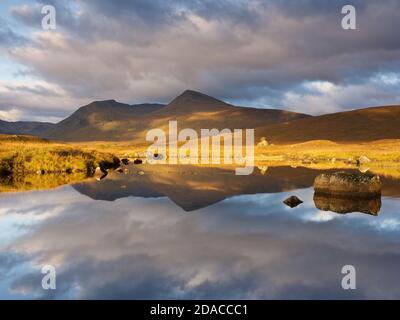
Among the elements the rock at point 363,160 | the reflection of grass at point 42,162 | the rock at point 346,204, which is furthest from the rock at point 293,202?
the rock at point 363,160

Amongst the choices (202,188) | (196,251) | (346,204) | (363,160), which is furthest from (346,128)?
(196,251)

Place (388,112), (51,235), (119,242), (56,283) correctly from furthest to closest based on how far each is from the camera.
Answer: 1. (388,112)
2. (51,235)
3. (119,242)
4. (56,283)

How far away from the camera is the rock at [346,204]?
17594mm

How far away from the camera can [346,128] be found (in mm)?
102312

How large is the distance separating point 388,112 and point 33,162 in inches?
3986

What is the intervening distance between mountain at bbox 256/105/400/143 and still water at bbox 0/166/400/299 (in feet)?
246

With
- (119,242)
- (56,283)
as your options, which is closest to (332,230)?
(119,242)

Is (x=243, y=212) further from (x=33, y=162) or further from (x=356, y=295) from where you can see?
(x=33, y=162)

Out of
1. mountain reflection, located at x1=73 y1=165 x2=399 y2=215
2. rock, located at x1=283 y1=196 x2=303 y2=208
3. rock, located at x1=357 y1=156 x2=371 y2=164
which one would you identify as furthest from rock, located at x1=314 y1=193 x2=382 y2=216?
rock, located at x1=357 y1=156 x2=371 y2=164

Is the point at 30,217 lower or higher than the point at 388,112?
lower

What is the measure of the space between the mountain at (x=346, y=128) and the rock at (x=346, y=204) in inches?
2816

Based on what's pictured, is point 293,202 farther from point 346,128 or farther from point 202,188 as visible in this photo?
point 346,128

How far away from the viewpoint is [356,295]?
8656 millimetres

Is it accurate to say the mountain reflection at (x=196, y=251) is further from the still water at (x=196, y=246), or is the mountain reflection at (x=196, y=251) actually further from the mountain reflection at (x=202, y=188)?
the mountain reflection at (x=202, y=188)
